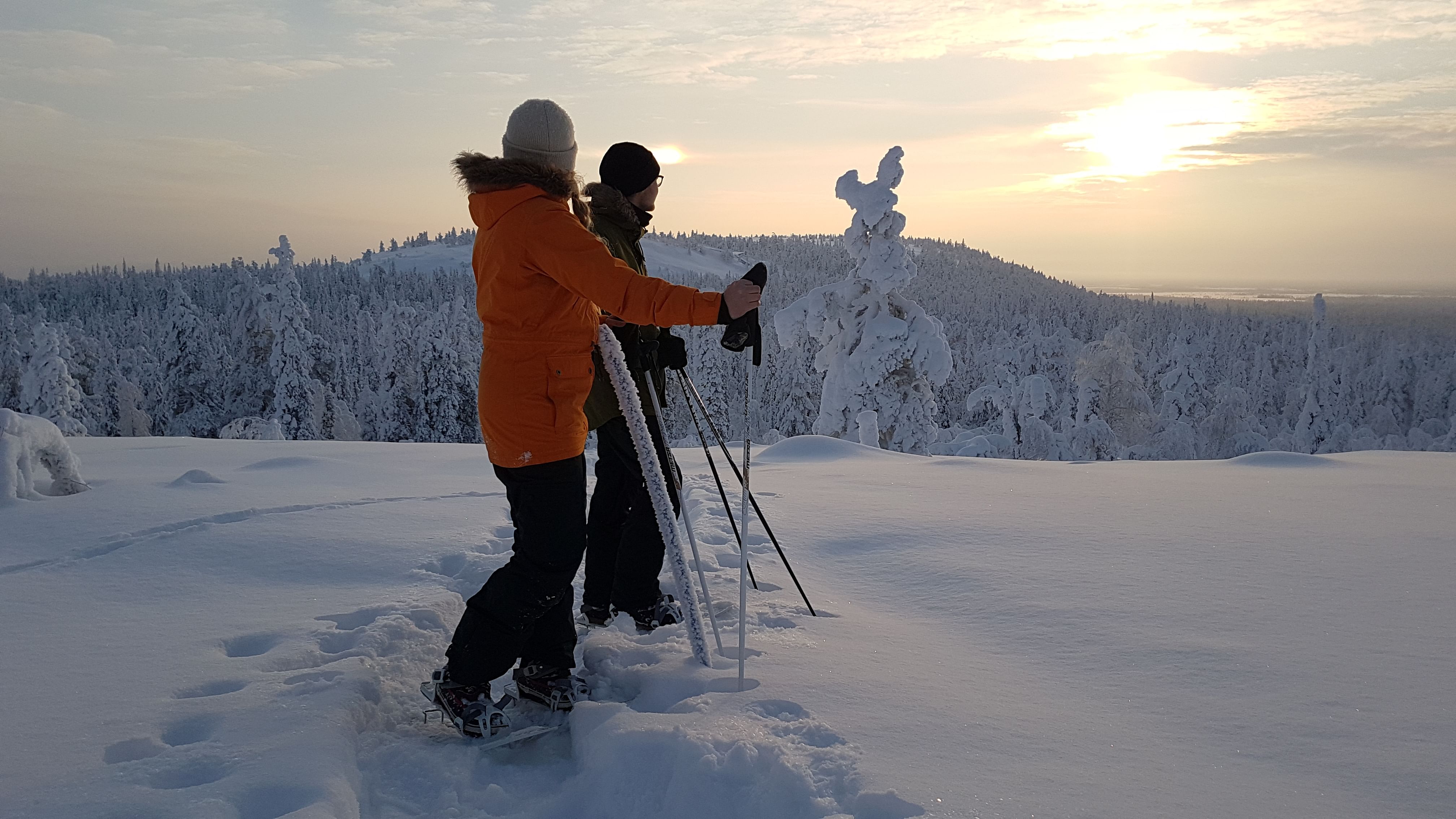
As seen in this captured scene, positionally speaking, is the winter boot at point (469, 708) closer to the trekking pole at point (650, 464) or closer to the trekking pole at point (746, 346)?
the trekking pole at point (650, 464)

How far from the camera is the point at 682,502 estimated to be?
331 cm

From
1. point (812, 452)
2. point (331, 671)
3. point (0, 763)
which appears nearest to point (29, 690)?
point (0, 763)

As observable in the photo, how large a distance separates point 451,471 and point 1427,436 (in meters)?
48.1

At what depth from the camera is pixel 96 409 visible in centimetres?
4431

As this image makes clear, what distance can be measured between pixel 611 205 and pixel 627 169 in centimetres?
18

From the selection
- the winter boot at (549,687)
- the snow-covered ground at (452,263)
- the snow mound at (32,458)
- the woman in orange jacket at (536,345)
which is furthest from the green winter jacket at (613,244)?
the snow-covered ground at (452,263)

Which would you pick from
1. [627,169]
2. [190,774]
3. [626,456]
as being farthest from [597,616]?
[627,169]

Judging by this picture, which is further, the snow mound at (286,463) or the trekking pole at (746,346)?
the snow mound at (286,463)

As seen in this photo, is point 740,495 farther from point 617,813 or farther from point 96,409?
point 96,409

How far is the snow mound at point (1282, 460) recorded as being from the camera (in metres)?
7.69

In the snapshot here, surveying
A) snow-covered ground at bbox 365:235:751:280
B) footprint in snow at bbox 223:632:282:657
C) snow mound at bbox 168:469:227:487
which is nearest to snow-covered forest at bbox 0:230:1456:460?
footprint in snow at bbox 223:632:282:657

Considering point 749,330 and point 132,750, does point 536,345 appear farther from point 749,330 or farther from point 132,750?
point 132,750

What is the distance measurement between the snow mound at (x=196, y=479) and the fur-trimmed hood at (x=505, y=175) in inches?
206

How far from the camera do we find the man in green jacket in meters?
3.55
